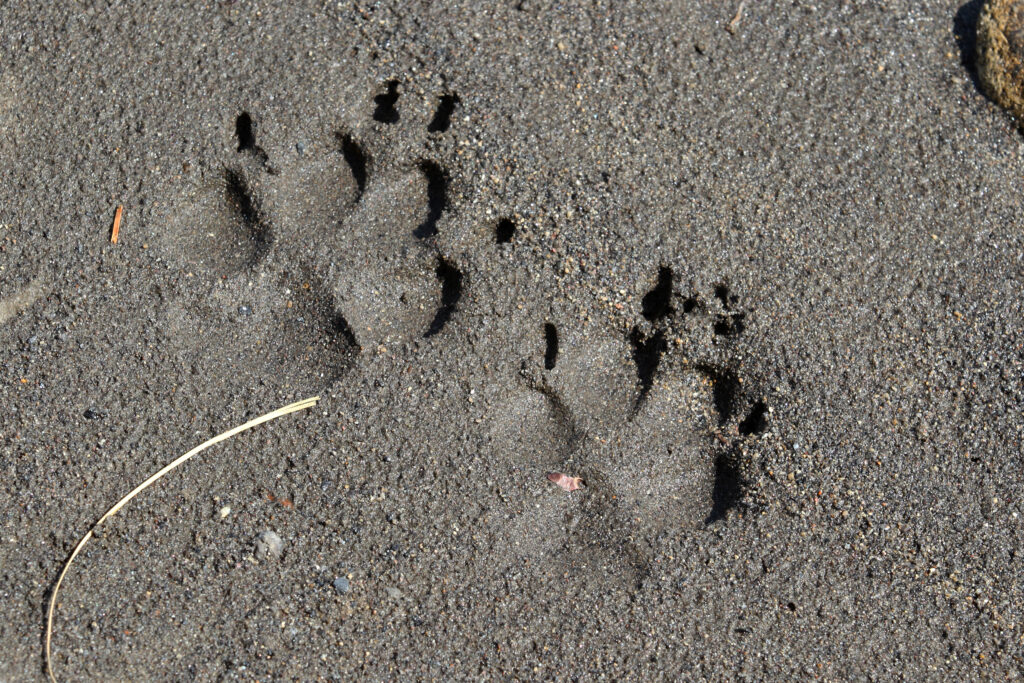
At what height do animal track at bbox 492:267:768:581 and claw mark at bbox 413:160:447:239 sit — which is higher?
claw mark at bbox 413:160:447:239

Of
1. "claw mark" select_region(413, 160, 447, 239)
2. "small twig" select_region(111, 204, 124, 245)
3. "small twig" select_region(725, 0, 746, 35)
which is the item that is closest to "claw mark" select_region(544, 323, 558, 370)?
"claw mark" select_region(413, 160, 447, 239)

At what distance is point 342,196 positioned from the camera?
5.91 feet

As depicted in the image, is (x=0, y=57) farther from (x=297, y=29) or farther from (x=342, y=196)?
(x=342, y=196)

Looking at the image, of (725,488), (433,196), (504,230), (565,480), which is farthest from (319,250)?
(725,488)

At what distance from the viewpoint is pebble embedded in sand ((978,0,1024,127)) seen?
185 cm

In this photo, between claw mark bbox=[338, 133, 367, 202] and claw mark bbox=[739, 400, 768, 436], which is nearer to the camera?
claw mark bbox=[739, 400, 768, 436]

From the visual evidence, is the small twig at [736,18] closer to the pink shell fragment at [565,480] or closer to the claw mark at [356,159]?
the claw mark at [356,159]

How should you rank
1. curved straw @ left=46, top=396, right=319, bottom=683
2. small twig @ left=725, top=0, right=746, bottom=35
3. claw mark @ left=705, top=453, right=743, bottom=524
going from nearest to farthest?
curved straw @ left=46, top=396, right=319, bottom=683, claw mark @ left=705, top=453, right=743, bottom=524, small twig @ left=725, top=0, right=746, bottom=35

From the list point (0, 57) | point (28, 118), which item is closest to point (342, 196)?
point (28, 118)

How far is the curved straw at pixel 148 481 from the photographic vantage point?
155 centimetres

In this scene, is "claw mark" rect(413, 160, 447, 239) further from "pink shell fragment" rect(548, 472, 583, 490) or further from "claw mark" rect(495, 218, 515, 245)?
"pink shell fragment" rect(548, 472, 583, 490)

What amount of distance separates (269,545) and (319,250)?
0.57m

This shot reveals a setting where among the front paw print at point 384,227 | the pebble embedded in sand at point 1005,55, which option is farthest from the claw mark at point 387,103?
the pebble embedded in sand at point 1005,55

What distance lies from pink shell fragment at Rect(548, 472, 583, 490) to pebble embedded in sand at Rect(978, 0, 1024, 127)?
1201 mm
